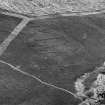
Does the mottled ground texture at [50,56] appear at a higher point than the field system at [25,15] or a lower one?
lower

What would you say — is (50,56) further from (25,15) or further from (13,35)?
(25,15)

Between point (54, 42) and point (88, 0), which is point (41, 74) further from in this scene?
point (88, 0)

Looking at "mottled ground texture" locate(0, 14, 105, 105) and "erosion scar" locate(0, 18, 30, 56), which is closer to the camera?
"mottled ground texture" locate(0, 14, 105, 105)

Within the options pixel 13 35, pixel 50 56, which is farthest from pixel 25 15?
pixel 50 56


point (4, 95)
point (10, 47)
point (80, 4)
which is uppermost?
point (80, 4)

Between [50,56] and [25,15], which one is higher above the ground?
[25,15]

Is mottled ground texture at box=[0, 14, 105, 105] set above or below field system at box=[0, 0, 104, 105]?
below

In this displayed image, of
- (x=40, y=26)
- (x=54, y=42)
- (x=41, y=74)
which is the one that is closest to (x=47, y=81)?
(x=41, y=74)

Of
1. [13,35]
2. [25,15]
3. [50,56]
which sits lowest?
[50,56]
